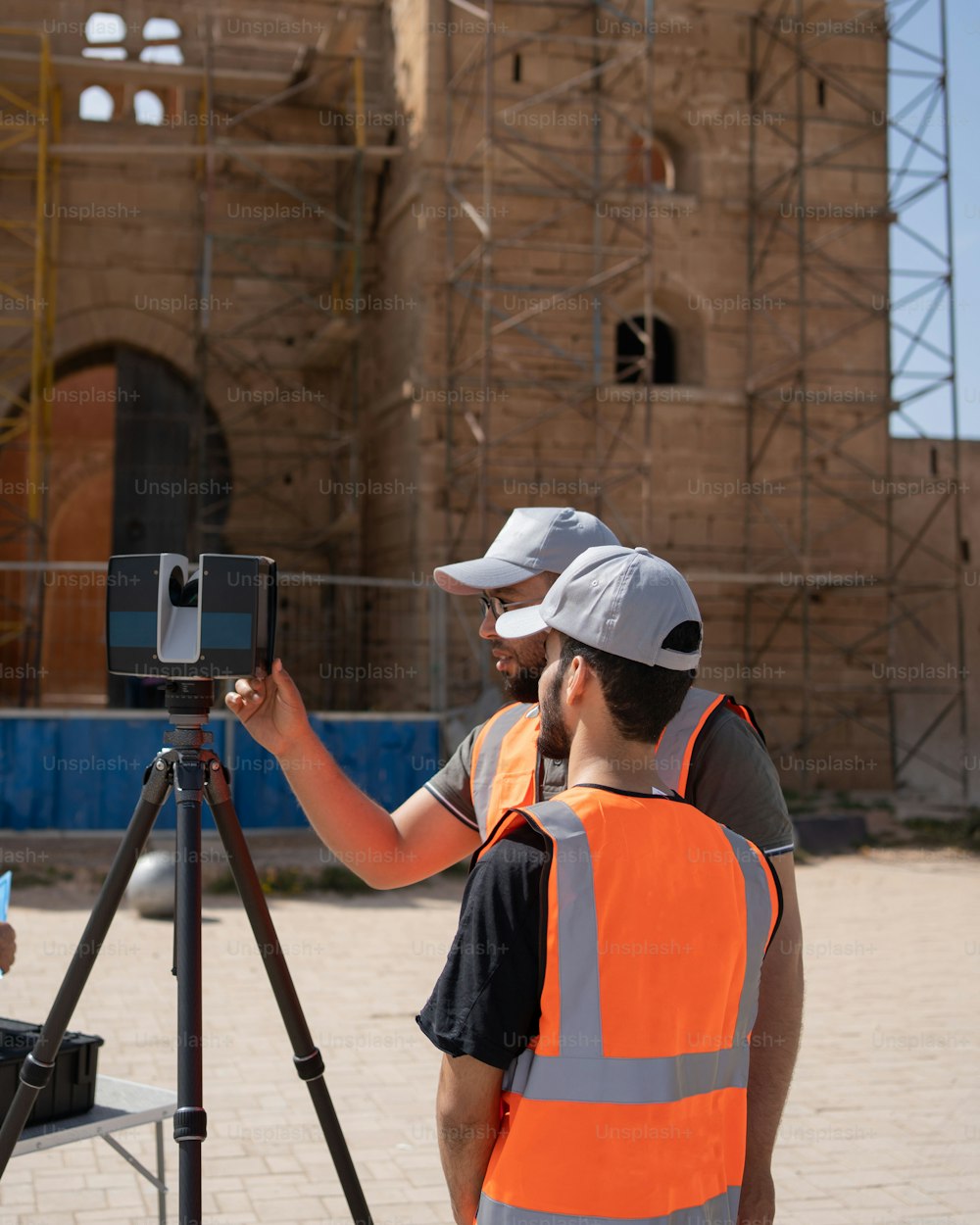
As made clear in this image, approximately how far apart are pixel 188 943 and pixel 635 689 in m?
1.14

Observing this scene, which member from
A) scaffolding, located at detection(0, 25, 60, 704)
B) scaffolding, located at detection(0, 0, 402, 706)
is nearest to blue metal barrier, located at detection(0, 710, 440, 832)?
scaffolding, located at detection(0, 25, 60, 704)

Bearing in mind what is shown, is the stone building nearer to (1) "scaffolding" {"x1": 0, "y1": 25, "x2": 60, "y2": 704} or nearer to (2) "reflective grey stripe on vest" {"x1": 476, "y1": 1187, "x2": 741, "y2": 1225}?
(1) "scaffolding" {"x1": 0, "y1": 25, "x2": 60, "y2": 704}

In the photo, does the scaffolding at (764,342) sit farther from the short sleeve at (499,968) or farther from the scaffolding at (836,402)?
the short sleeve at (499,968)

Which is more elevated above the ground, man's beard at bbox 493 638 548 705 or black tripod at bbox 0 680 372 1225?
man's beard at bbox 493 638 548 705

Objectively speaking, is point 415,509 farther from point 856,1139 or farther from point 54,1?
point 856,1139

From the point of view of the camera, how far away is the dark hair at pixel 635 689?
2168mm

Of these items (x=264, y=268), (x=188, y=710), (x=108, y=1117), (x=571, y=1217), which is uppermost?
(x=264, y=268)

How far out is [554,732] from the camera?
2.23 meters

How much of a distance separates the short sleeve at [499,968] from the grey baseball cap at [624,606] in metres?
0.35

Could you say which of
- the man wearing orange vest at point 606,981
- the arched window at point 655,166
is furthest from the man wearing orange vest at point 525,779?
the arched window at point 655,166

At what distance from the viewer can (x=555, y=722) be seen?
222cm

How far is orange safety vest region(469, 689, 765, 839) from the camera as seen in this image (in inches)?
102

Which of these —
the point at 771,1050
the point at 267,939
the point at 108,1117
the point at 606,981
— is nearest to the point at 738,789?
the point at 771,1050

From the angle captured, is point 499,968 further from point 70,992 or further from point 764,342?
point 764,342
